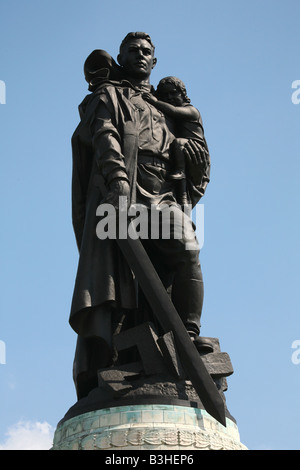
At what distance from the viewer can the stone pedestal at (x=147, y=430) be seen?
27.6 ft

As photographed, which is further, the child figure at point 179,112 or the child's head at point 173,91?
the child's head at point 173,91

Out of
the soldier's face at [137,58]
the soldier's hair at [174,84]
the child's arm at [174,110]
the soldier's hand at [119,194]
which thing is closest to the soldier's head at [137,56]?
the soldier's face at [137,58]

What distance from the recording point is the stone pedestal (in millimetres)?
8414

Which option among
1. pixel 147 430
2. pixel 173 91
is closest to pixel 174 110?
pixel 173 91

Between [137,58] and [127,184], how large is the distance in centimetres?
285

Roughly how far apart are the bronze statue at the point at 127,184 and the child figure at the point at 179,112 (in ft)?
0.05

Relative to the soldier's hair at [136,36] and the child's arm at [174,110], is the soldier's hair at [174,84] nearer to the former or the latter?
the child's arm at [174,110]

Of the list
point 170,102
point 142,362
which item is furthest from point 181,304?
point 170,102

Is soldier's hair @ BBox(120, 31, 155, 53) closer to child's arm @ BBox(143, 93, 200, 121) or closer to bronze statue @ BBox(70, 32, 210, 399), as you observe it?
bronze statue @ BBox(70, 32, 210, 399)

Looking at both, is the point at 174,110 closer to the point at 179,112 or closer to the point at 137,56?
the point at 179,112

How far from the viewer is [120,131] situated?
10953mm

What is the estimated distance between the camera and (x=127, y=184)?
10172 millimetres

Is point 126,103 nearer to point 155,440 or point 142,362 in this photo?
point 142,362
